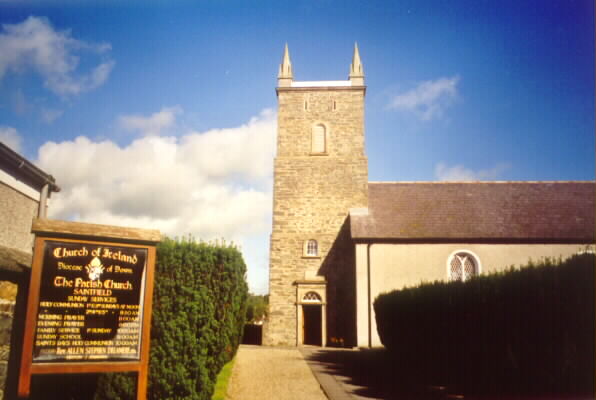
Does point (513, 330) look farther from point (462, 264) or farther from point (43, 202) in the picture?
point (43, 202)

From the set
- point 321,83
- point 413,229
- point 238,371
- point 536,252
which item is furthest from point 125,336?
point 321,83

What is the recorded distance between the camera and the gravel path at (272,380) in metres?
9.70

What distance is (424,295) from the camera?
14.0 metres

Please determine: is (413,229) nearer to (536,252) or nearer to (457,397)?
(536,252)

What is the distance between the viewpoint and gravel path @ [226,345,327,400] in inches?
382

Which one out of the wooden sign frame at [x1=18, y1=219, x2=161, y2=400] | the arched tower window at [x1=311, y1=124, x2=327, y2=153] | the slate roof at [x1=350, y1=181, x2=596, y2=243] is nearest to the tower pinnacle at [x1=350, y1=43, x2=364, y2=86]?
the arched tower window at [x1=311, y1=124, x2=327, y2=153]

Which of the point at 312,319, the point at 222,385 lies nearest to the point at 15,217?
the point at 222,385

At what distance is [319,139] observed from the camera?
26.5 metres

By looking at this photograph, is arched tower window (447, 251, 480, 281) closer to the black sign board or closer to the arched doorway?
the arched doorway

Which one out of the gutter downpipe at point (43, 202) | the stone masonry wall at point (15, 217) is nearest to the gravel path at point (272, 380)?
the stone masonry wall at point (15, 217)

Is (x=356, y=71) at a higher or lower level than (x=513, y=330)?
higher

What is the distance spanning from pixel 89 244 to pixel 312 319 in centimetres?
1974

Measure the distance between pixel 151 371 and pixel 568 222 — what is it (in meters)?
22.8

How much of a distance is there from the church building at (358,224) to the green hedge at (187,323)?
1436 cm
